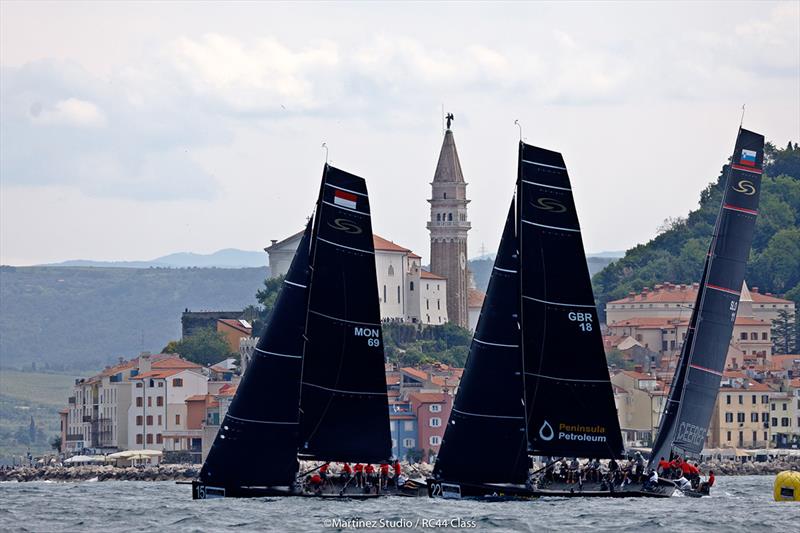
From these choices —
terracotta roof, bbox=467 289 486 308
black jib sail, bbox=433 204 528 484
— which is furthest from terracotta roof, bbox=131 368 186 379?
black jib sail, bbox=433 204 528 484

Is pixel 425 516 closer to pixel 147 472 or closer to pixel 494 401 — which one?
pixel 494 401

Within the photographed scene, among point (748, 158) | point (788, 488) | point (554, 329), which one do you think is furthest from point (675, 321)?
point (554, 329)

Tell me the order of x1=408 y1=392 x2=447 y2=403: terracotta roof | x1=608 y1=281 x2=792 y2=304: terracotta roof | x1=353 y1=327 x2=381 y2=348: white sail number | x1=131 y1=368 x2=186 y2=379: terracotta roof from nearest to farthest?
1. x1=353 y1=327 x2=381 y2=348: white sail number
2. x1=408 y1=392 x2=447 y2=403: terracotta roof
3. x1=131 y1=368 x2=186 y2=379: terracotta roof
4. x1=608 y1=281 x2=792 y2=304: terracotta roof

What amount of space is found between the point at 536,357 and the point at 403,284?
112 metres

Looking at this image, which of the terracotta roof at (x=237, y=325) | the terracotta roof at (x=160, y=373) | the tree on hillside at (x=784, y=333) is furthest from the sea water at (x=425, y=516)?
the terracotta roof at (x=237, y=325)

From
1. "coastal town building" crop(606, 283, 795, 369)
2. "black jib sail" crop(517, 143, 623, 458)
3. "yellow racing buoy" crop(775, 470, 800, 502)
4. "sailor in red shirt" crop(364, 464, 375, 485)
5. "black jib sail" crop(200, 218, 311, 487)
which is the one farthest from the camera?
"coastal town building" crop(606, 283, 795, 369)

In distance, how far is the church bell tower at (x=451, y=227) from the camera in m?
163

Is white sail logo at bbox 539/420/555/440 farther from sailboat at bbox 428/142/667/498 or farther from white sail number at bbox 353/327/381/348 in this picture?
white sail number at bbox 353/327/381/348

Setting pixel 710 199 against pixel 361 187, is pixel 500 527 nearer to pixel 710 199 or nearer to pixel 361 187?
pixel 361 187

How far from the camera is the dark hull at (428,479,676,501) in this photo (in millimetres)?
45781

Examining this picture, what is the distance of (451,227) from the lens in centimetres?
16388

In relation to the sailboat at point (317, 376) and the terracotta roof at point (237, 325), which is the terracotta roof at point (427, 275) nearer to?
the terracotta roof at point (237, 325)

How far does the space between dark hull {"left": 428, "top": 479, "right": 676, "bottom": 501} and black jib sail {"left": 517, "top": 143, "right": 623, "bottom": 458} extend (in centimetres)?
84

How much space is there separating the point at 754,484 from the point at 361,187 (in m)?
38.6
